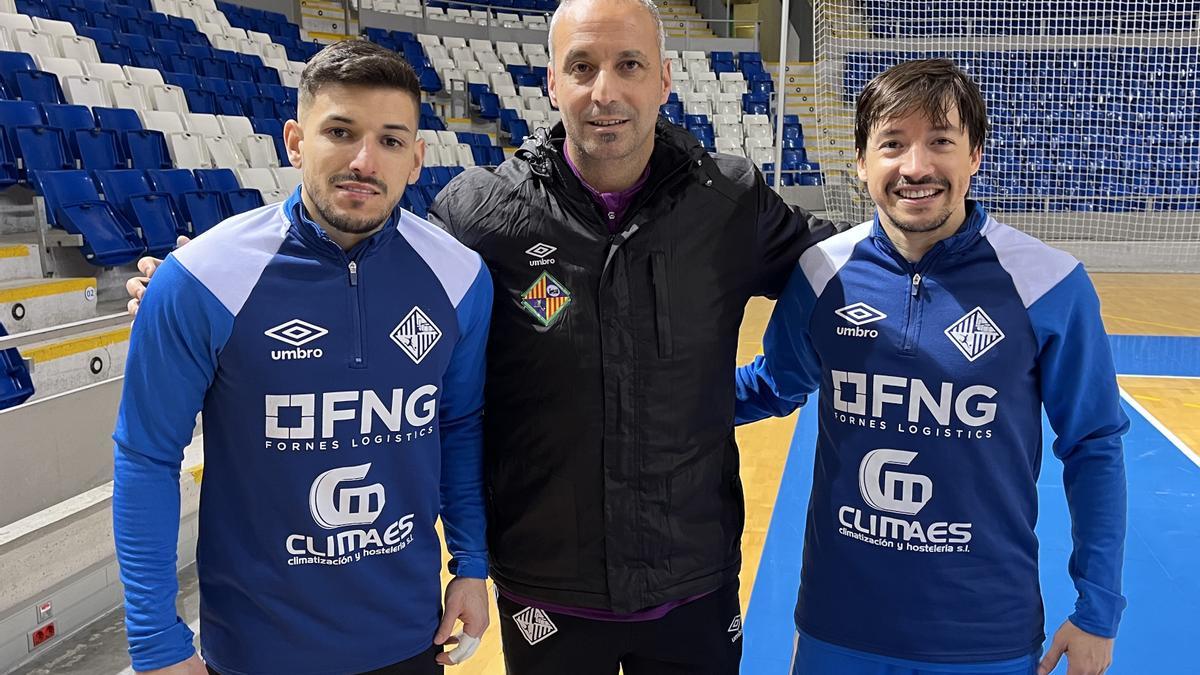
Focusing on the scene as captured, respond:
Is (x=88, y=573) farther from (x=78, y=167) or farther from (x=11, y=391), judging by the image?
(x=78, y=167)

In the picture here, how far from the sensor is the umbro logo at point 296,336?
131cm

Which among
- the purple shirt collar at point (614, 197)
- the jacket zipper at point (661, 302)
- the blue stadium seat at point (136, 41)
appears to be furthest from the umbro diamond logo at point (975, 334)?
the blue stadium seat at point (136, 41)

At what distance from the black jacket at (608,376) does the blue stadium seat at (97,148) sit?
4.81 m

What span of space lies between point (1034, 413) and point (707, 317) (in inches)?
21.5

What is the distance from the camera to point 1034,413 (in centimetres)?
147

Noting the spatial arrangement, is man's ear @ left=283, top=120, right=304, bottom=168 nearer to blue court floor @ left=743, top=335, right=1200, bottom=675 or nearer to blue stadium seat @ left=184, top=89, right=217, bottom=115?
blue court floor @ left=743, top=335, right=1200, bottom=675

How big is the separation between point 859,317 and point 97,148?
5.43 meters

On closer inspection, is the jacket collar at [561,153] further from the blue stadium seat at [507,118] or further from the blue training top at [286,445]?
the blue stadium seat at [507,118]

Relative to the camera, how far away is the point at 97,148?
5539 mm

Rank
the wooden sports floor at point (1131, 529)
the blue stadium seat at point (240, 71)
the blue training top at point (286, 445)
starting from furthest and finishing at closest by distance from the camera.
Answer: the blue stadium seat at point (240, 71), the wooden sports floor at point (1131, 529), the blue training top at point (286, 445)

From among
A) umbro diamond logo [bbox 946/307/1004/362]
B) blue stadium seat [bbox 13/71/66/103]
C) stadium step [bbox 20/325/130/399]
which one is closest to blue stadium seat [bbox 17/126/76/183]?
blue stadium seat [bbox 13/71/66/103]

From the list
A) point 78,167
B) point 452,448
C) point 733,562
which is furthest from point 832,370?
point 78,167

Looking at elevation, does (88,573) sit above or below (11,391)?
below

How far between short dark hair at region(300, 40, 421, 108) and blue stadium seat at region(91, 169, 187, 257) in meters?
4.25
